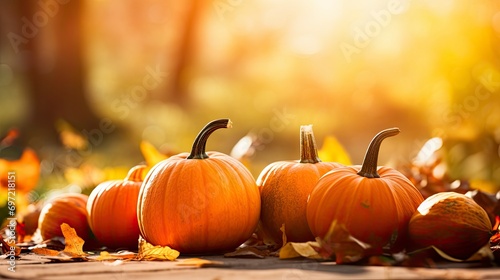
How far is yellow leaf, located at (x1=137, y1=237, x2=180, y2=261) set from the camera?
221 centimetres

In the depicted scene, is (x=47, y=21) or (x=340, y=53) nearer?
(x=47, y=21)

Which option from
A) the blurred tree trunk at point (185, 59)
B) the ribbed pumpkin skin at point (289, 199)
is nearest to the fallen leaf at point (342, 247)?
the ribbed pumpkin skin at point (289, 199)

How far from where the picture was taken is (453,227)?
207cm

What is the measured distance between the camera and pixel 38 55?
7.51 metres

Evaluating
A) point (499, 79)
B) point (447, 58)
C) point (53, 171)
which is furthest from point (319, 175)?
point (53, 171)

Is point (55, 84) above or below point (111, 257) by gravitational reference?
above

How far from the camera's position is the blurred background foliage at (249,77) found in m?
5.22

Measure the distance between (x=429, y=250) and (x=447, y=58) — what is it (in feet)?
12.7

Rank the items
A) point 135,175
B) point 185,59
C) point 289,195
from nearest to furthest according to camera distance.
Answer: point 289,195 → point 135,175 → point 185,59

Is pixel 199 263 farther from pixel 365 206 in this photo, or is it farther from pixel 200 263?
pixel 365 206

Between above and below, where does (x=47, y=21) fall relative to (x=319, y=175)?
above

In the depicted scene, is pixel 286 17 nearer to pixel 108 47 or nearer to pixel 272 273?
pixel 108 47

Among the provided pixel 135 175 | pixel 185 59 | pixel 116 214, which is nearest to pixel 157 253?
pixel 116 214

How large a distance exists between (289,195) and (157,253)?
54cm
